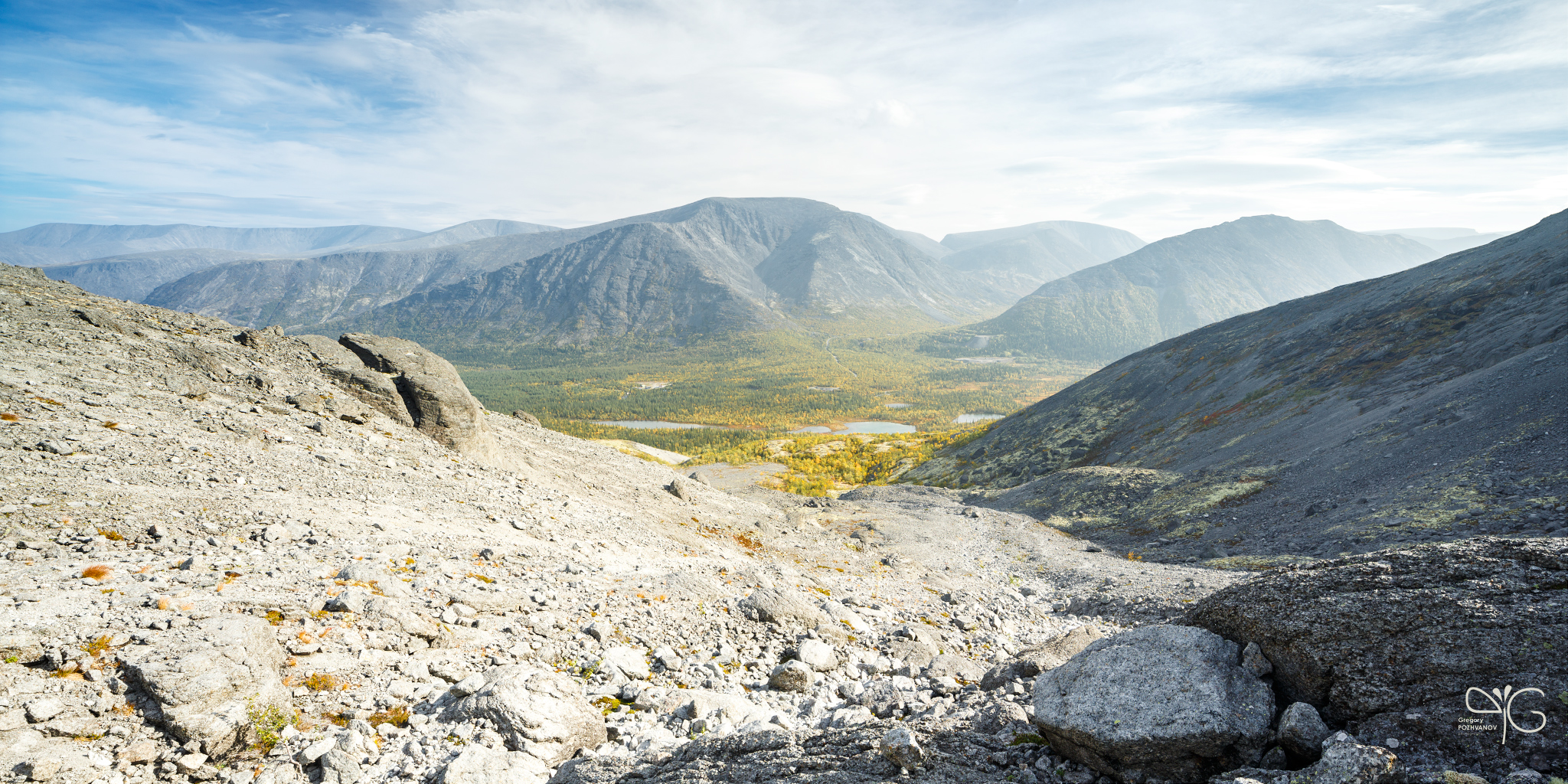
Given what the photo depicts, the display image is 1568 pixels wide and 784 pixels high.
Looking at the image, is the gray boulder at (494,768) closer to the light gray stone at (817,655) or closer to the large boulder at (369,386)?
the light gray stone at (817,655)

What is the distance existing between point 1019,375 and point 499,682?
20288 centimetres

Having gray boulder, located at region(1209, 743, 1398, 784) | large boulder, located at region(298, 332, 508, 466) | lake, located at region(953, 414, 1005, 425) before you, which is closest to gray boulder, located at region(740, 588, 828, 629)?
gray boulder, located at region(1209, 743, 1398, 784)

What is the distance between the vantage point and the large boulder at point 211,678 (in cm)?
646

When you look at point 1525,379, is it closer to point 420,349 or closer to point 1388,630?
point 1388,630

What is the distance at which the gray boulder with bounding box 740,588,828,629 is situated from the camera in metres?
12.6

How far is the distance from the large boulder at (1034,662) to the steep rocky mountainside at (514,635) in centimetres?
8

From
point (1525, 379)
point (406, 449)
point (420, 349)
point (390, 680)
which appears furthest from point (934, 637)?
point (1525, 379)

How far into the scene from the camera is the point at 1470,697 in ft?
15.3

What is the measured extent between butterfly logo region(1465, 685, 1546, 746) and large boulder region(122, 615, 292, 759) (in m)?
11.7

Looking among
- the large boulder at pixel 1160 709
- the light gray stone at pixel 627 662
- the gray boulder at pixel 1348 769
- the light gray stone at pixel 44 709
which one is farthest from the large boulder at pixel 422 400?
the gray boulder at pixel 1348 769

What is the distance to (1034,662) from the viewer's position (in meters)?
Result: 9.73

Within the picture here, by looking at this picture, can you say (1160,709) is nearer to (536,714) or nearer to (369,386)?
(536,714)

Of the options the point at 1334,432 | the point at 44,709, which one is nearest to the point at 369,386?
the point at 44,709

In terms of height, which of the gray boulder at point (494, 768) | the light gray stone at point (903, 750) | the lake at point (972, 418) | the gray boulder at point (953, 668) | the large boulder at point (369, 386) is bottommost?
the lake at point (972, 418)
